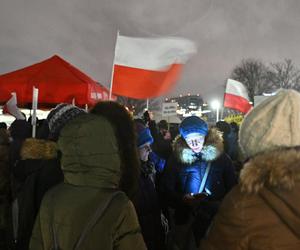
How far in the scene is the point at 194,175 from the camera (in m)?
4.39

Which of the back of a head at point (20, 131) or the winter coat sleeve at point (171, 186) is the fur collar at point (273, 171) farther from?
the back of a head at point (20, 131)

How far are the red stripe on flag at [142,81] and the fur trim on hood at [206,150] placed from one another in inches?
115

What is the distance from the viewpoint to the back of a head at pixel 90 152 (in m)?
2.23

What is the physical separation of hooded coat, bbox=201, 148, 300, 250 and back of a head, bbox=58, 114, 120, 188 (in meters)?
0.70

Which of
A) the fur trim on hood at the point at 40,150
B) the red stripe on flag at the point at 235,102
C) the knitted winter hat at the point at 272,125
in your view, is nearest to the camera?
the knitted winter hat at the point at 272,125

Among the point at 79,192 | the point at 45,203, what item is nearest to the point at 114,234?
the point at 79,192

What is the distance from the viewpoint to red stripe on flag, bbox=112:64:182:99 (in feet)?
23.7

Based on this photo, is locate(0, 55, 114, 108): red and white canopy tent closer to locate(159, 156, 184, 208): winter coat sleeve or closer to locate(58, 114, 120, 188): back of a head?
locate(159, 156, 184, 208): winter coat sleeve

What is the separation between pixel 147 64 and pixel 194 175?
376 centimetres

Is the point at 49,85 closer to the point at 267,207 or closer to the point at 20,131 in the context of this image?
the point at 20,131

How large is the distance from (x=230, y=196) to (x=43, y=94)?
692 cm

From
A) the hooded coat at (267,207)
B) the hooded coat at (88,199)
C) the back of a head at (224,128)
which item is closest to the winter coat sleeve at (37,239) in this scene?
the hooded coat at (88,199)

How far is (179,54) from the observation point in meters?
8.14

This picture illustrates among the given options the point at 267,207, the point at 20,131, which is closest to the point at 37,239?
the point at 267,207
